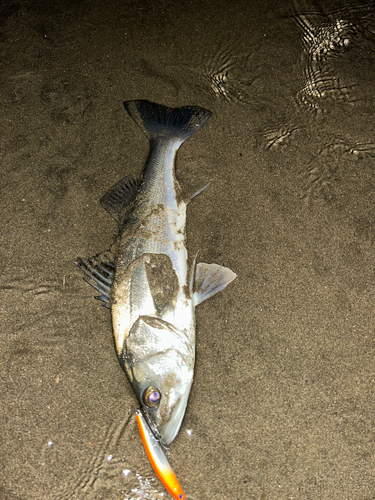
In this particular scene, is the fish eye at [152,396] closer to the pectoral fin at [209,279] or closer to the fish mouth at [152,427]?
the fish mouth at [152,427]

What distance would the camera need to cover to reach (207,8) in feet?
10.5

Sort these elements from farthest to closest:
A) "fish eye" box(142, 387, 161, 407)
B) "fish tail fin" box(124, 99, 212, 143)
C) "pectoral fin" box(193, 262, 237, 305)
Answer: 1. "fish tail fin" box(124, 99, 212, 143)
2. "pectoral fin" box(193, 262, 237, 305)
3. "fish eye" box(142, 387, 161, 407)

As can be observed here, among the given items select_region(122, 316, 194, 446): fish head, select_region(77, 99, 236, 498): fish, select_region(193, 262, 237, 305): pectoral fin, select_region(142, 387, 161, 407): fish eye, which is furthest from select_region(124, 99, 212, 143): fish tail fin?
select_region(142, 387, 161, 407): fish eye

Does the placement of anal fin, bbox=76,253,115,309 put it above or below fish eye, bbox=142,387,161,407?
above

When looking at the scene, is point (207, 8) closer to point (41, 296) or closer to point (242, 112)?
point (242, 112)

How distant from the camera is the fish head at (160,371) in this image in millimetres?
2381

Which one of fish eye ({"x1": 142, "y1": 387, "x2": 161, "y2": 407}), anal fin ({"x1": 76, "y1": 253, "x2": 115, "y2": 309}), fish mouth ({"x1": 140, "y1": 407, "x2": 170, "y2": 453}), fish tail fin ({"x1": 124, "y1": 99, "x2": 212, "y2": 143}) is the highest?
fish tail fin ({"x1": 124, "y1": 99, "x2": 212, "y2": 143})

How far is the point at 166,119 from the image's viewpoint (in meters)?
3.03

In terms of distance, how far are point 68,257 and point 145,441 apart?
4.93 feet

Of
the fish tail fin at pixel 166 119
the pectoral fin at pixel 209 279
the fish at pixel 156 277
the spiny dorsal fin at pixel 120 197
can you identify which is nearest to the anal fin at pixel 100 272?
the fish at pixel 156 277

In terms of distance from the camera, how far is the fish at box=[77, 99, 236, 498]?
2.42m

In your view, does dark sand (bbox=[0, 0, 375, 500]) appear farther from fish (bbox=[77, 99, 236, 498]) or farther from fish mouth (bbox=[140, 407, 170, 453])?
fish mouth (bbox=[140, 407, 170, 453])

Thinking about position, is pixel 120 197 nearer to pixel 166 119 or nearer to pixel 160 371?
pixel 166 119

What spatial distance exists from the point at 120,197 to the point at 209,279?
98 centimetres
